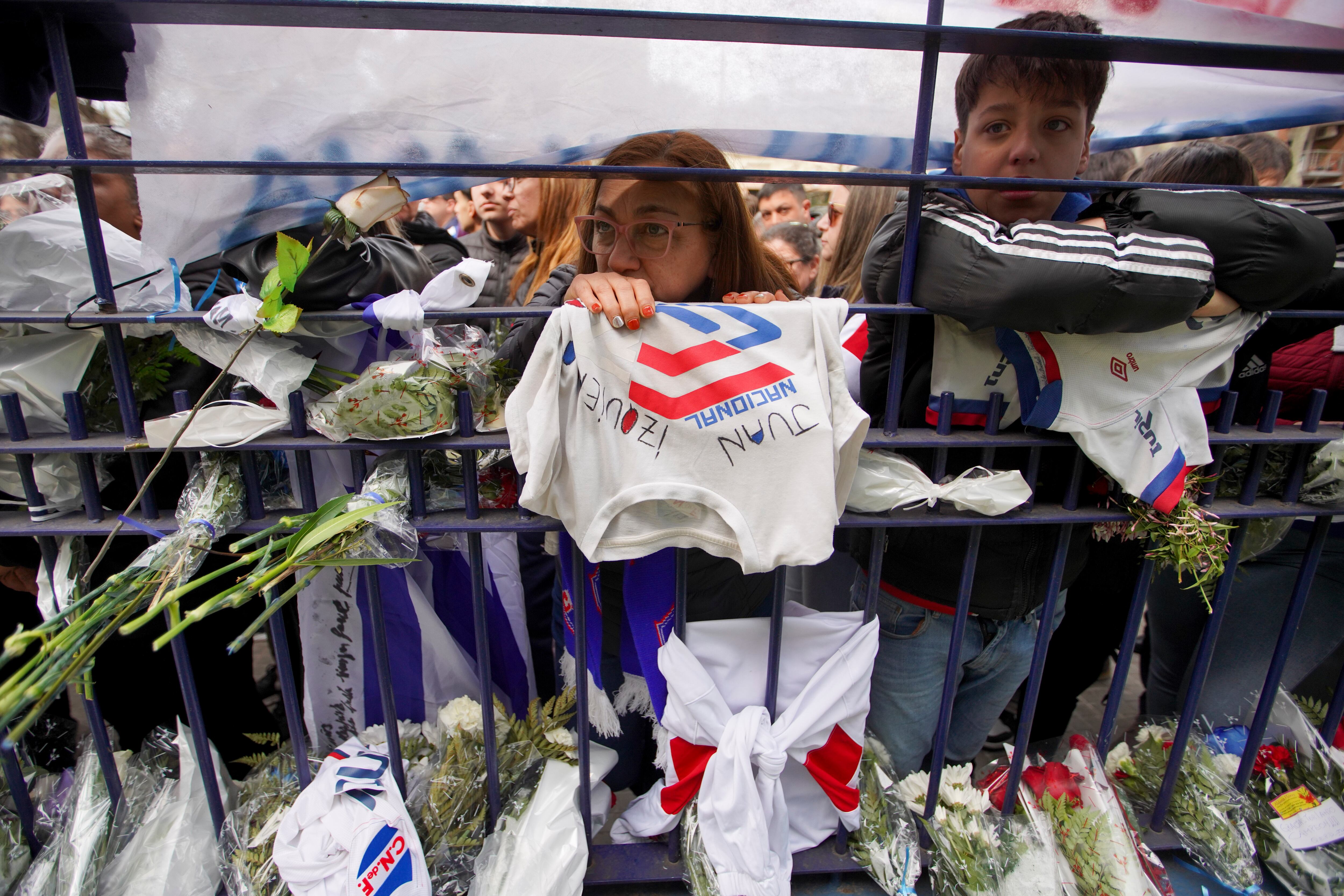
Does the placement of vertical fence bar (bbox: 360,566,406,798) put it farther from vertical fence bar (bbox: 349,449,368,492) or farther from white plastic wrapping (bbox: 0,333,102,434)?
white plastic wrapping (bbox: 0,333,102,434)

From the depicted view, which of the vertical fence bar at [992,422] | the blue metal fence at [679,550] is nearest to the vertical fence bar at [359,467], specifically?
the blue metal fence at [679,550]

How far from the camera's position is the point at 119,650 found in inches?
81.7

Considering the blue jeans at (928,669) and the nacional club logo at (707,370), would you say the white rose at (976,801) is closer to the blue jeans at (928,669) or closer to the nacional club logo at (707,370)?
the blue jeans at (928,669)

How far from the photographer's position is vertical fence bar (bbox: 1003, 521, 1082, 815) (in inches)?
63.8

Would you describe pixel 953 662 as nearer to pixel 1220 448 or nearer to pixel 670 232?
pixel 1220 448

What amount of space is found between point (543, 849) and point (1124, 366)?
1.67 meters

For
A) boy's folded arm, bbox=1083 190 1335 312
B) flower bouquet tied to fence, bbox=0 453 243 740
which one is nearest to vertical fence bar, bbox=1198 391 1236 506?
boy's folded arm, bbox=1083 190 1335 312

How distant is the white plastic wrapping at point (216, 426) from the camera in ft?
4.47

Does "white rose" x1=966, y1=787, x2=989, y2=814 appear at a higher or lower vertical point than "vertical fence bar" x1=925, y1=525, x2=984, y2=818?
lower

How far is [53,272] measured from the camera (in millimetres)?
1539

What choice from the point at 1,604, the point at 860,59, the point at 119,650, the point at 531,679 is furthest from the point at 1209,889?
the point at 1,604

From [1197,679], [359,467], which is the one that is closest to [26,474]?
[359,467]

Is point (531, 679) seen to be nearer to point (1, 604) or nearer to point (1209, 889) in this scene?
point (1, 604)

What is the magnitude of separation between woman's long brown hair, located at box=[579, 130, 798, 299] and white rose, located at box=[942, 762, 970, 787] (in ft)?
4.29
